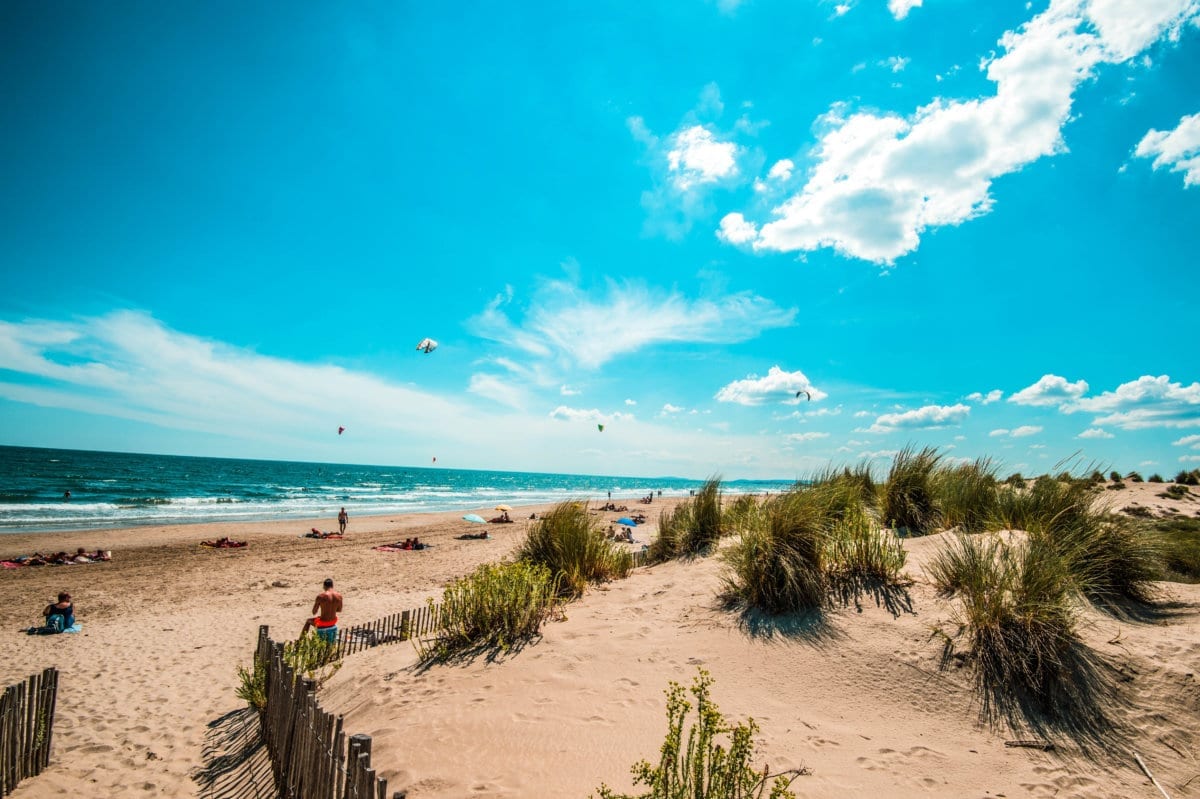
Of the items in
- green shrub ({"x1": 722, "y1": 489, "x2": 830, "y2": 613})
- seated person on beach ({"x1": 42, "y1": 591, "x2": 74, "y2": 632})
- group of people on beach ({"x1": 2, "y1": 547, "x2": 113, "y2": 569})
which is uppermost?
green shrub ({"x1": 722, "y1": 489, "x2": 830, "y2": 613})

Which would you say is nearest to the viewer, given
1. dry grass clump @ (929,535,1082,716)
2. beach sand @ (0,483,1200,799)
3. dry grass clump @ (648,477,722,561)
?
beach sand @ (0,483,1200,799)

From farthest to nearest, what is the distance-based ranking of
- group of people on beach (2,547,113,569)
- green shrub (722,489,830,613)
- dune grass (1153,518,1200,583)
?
group of people on beach (2,547,113,569) < dune grass (1153,518,1200,583) < green shrub (722,489,830,613)

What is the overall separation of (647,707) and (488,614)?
2.63 metres

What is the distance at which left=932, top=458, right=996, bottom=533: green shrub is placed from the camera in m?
8.83

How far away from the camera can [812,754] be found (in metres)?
4.42

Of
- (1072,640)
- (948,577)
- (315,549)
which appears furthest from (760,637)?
(315,549)

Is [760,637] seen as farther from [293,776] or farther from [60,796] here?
[60,796]

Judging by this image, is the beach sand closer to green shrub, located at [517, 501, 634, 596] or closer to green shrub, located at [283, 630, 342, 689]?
green shrub, located at [283, 630, 342, 689]

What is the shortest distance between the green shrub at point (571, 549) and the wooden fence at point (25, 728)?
6061mm

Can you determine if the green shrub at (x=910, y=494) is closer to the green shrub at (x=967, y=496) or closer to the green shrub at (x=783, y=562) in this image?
the green shrub at (x=967, y=496)

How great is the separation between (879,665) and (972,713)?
850 mm

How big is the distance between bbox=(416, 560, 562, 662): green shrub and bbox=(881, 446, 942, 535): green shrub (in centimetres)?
747

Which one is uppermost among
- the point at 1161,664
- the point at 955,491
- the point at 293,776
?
the point at 955,491

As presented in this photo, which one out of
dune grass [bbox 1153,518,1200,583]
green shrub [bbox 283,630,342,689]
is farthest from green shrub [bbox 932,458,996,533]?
green shrub [bbox 283,630,342,689]
